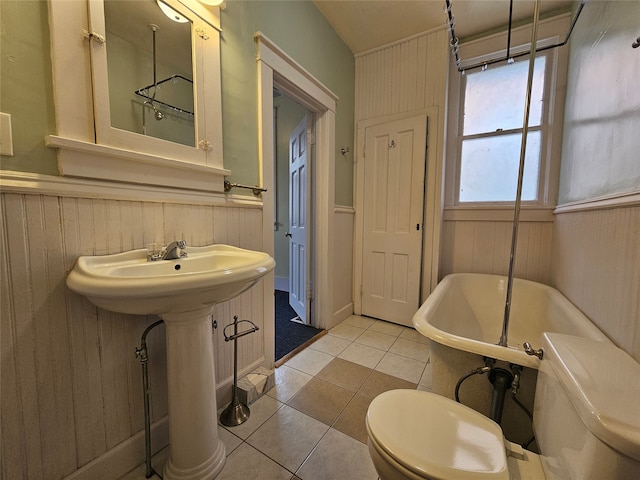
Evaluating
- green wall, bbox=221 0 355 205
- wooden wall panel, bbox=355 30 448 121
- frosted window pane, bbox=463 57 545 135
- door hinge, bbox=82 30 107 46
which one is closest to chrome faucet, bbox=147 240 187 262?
green wall, bbox=221 0 355 205

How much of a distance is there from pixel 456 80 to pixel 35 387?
3.32 metres

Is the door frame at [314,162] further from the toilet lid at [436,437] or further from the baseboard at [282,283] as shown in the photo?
the baseboard at [282,283]

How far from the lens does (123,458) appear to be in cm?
103

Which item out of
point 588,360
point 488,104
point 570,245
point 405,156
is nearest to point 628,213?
point 588,360

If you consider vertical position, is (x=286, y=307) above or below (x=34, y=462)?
below

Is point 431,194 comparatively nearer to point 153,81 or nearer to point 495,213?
point 495,213

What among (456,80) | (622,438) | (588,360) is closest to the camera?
(622,438)

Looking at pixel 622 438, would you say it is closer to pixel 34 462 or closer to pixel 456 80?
pixel 34 462

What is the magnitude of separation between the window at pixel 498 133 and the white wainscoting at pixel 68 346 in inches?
97.1

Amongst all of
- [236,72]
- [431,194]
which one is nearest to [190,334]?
[236,72]

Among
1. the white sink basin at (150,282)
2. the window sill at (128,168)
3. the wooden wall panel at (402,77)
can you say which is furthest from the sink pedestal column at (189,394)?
the wooden wall panel at (402,77)

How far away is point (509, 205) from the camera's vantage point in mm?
2250

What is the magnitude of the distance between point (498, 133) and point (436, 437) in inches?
98.5

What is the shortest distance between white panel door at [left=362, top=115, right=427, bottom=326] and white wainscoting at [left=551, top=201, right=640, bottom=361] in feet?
3.32
